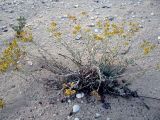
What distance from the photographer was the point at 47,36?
4805mm

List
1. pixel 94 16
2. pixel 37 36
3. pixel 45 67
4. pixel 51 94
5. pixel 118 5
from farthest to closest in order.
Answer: pixel 118 5 → pixel 94 16 → pixel 37 36 → pixel 45 67 → pixel 51 94

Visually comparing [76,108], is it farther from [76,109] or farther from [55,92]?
[55,92]

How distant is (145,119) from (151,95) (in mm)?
443

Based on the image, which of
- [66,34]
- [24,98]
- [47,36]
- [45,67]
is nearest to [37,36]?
[47,36]

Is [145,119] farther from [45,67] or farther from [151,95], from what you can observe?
[45,67]

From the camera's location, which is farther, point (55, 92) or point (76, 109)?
point (55, 92)

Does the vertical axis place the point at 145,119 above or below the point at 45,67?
below

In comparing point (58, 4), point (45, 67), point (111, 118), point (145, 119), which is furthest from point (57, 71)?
point (58, 4)

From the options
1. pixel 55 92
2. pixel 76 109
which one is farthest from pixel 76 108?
pixel 55 92

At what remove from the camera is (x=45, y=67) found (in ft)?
12.0

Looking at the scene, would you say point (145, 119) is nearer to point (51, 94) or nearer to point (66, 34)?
point (51, 94)

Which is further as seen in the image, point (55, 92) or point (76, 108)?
point (55, 92)

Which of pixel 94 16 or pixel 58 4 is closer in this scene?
pixel 94 16

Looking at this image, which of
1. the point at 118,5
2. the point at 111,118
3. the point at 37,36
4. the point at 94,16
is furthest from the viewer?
the point at 118,5
